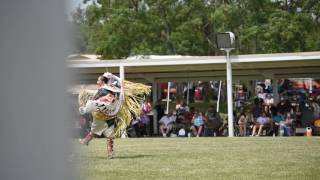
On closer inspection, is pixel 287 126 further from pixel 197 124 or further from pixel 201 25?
pixel 201 25

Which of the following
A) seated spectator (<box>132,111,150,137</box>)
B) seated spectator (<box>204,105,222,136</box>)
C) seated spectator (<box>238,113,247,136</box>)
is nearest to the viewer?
seated spectator (<box>238,113,247,136</box>)

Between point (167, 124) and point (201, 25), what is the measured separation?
586 inches

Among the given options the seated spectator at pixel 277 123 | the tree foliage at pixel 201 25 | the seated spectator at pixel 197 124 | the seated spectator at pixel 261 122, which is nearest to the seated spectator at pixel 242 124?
the seated spectator at pixel 261 122

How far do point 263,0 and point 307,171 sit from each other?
28.0 meters

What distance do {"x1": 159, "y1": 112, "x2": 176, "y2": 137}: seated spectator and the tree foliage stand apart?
11.9 m

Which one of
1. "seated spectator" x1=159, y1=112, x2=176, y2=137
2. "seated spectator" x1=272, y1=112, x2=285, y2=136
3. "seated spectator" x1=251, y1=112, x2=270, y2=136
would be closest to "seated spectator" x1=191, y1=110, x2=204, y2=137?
"seated spectator" x1=159, y1=112, x2=176, y2=137

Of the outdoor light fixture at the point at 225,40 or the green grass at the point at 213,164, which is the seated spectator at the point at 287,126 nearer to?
the outdoor light fixture at the point at 225,40

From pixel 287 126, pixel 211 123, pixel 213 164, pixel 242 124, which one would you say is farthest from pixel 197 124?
pixel 213 164

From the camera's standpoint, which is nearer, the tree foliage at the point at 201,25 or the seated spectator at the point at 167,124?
the seated spectator at the point at 167,124

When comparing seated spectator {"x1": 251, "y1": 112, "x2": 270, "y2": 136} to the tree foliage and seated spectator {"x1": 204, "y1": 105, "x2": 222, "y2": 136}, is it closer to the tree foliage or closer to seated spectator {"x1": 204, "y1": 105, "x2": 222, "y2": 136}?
seated spectator {"x1": 204, "y1": 105, "x2": 222, "y2": 136}

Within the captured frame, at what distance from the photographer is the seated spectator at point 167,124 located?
24203 millimetres

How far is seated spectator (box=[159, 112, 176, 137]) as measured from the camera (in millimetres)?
24203

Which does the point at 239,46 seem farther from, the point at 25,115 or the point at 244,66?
the point at 25,115

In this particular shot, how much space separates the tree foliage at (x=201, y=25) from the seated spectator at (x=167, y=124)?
39.0ft
